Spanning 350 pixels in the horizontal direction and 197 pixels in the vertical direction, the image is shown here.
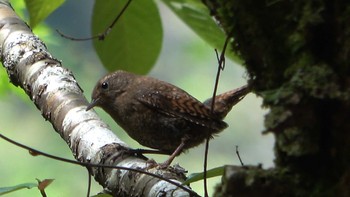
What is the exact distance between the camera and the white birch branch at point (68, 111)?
1.81 m

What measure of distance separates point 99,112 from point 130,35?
3.00 metres

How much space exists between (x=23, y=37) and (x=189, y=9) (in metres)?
0.95

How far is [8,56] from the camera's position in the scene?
2381 mm

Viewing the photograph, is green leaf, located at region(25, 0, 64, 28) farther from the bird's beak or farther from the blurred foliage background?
the blurred foliage background

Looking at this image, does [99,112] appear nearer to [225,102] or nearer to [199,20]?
[225,102]

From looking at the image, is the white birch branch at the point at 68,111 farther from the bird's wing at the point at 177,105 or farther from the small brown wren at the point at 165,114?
the bird's wing at the point at 177,105

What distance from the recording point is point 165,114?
10.0 ft

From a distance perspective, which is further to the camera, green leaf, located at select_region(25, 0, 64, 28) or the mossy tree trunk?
green leaf, located at select_region(25, 0, 64, 28)

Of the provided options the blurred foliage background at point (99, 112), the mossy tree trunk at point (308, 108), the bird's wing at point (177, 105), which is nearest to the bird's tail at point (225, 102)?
the bird's wing at point (177, 105)

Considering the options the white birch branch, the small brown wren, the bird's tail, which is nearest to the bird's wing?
the small brown wren

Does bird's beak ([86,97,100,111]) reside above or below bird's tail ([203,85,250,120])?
below

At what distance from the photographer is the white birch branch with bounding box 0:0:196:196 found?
1808 millimetres

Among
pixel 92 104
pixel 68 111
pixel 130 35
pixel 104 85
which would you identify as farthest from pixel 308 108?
pixel 104 85

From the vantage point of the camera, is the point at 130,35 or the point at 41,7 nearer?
the point at 41,7
